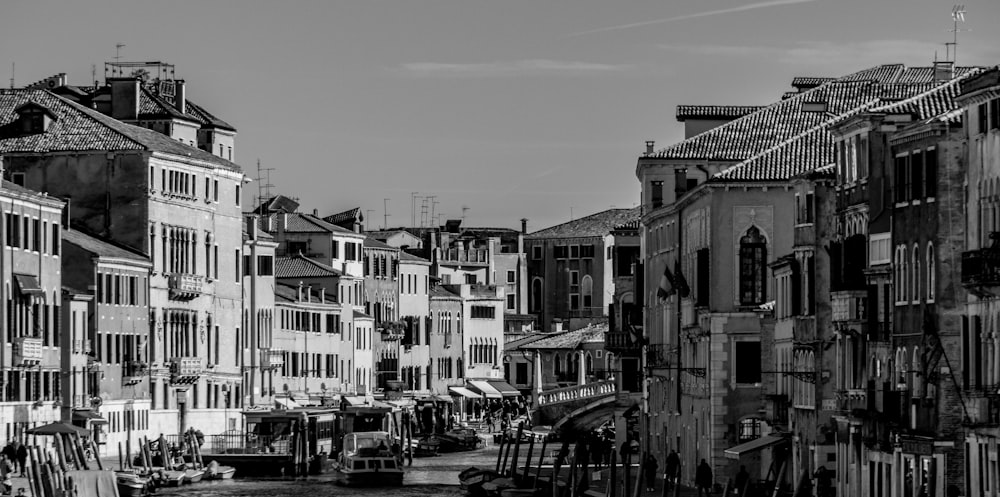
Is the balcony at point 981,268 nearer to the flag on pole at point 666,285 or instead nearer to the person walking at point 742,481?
the person walking at point 742,481

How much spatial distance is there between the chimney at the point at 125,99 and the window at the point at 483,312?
5884cm

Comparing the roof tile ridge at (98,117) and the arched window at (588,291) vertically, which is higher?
the roof tile ridge at (98,117)

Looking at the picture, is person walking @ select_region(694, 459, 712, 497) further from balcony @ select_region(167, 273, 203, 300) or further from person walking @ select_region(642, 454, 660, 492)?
balcony @ select_region(167, 273, 203, 300)

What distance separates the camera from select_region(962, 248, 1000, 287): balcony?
40.8m

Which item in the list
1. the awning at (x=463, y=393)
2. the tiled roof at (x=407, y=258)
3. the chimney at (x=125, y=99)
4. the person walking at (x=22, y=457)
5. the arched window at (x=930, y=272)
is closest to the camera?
the arched window at (x=930, y=272)

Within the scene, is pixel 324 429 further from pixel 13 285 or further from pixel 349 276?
pixel 349 276

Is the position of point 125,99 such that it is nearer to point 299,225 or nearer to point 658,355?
point 658,355

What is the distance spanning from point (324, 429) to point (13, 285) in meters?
22.6

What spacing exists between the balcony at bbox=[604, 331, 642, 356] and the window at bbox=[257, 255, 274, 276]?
23.1m

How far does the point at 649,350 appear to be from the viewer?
72.8 m

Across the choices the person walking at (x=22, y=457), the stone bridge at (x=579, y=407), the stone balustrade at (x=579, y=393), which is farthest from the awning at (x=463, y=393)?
the person walking at (x=22, y=457)

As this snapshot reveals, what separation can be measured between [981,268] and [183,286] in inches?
2032

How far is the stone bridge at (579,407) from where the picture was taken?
311ft

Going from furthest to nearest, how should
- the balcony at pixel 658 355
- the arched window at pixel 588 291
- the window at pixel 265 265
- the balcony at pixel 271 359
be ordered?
the arched window at pixel 588 291
the window at pixel 265 265
the balcony at pixel 271 359
the balcony at pixel 658 355
